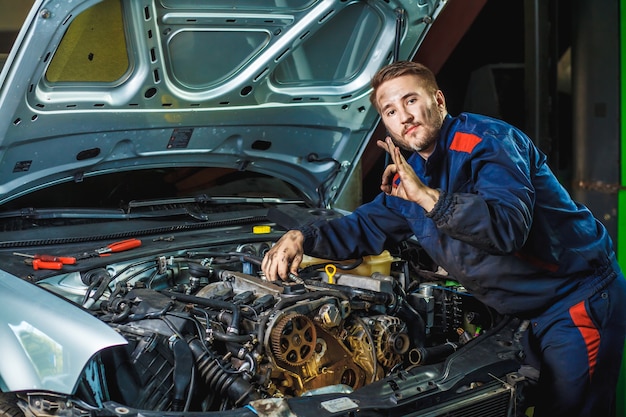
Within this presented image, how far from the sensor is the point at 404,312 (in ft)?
8.19

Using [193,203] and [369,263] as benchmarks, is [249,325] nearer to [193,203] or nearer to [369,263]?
[369,263]

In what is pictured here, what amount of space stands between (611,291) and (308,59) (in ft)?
4.79

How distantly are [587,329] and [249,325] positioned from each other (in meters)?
1.15

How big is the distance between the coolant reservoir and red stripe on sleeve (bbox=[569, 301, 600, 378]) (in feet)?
2.32

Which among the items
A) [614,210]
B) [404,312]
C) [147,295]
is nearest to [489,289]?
[404,312]

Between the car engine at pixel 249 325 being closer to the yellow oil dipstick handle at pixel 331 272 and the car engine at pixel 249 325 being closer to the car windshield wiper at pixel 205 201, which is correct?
the yellow oil dipstick handle at pixel 331 272

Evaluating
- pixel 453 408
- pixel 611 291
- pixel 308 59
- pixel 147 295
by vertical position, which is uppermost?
pixel 308 59

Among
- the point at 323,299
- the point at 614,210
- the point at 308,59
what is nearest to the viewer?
the point at 323,299

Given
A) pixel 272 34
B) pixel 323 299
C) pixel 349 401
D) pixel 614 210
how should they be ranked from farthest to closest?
1. pixel 614 210
2. pixel 272 34
3. pixel 323 299
4. pixel 349 401

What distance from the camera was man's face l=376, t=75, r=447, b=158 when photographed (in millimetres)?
2336

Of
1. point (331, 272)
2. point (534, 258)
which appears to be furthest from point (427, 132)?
point (331, 272)

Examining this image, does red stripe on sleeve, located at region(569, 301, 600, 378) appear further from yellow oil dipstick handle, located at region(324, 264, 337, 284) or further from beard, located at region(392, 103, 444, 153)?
yellow oil dipstick handle, located at region(324, 264, 337, 284)

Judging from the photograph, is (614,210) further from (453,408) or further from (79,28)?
(79,28)

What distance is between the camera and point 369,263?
2.74 meters
